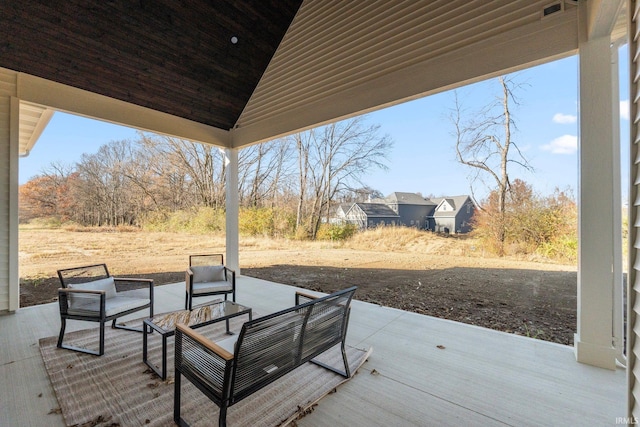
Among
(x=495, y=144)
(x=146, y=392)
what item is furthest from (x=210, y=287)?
(x=495, y=144)

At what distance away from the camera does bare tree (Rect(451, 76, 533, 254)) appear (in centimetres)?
373

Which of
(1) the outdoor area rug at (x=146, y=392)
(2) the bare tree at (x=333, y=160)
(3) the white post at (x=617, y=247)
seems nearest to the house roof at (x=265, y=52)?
(3) the white post at (x=617, y=247)

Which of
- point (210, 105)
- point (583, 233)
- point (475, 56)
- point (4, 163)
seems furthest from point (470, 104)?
point (4, 163)

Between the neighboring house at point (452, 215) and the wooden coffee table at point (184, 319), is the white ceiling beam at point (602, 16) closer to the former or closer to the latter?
the neighboring house at point (452, 215)

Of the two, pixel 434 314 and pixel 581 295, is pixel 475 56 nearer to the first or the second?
pixel 581 295

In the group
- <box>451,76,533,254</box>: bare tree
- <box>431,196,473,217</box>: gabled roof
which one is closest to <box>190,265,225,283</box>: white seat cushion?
<box>431,196,473,217</box>: gabled roof

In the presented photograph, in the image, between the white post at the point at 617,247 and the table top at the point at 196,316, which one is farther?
the table top at the point at 196,316

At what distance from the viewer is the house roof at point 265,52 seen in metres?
2.80

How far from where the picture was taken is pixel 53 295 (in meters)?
4.54

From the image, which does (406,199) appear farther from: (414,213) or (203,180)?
(203,180)

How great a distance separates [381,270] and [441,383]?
2815mm

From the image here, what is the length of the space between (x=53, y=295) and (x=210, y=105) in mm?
4047

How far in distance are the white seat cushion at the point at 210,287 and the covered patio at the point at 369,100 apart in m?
0.80

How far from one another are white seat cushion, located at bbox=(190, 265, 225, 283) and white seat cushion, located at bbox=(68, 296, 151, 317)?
0.83m
